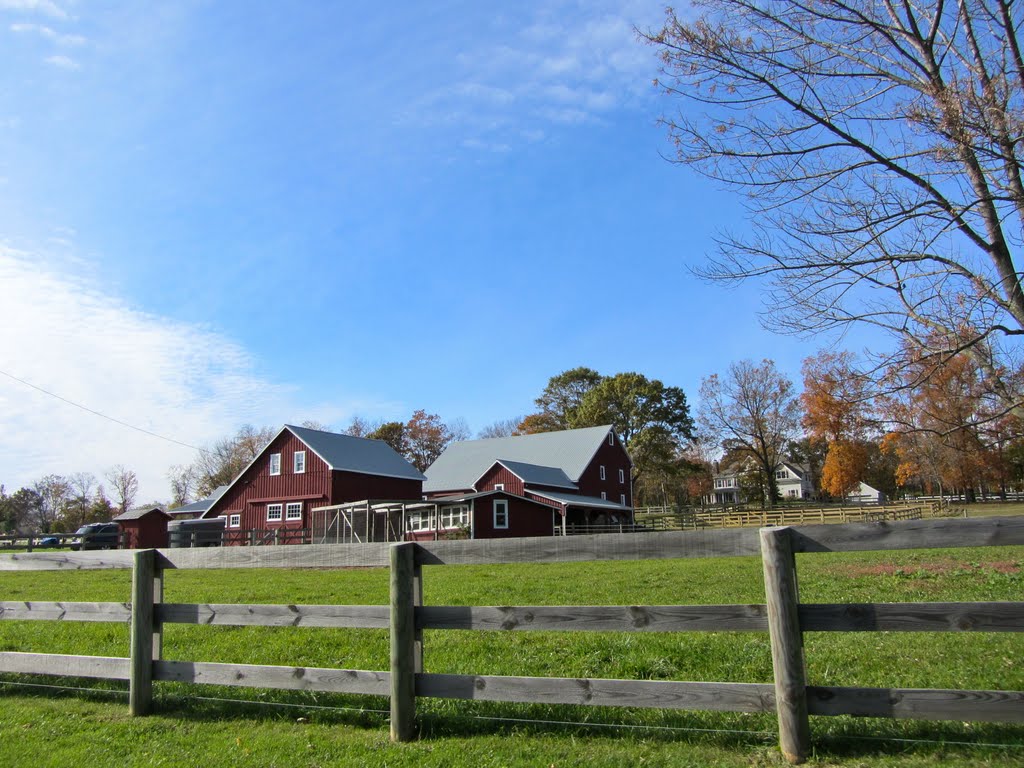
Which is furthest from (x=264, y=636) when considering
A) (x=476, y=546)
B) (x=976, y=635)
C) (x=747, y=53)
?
(x=747, y=53)

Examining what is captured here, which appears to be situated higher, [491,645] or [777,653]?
[777,653]

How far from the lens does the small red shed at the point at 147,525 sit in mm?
45469

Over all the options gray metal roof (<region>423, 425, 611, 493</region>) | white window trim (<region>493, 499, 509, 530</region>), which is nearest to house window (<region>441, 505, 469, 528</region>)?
white window trim (<region>493, 499, 509, 530</region>)

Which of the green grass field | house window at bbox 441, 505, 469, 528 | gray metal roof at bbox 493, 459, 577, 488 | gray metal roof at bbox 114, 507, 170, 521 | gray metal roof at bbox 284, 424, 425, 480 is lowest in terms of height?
the green grass field

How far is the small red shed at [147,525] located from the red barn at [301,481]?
5.02 m

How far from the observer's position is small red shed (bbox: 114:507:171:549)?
4547 centimetres

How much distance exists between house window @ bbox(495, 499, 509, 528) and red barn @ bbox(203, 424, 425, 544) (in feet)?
24.9

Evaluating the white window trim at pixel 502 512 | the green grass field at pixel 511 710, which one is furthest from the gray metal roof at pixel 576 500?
the green grass field at pixel 511 710

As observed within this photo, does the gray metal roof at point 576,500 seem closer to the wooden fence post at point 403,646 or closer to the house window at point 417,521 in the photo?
the house window at point 417,521

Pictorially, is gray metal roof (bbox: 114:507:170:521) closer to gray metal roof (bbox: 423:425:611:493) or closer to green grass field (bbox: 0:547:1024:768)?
gray metal roof (bbox: 423:425:611:493)

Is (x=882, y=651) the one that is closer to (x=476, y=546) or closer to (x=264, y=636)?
(x=476, y=546)

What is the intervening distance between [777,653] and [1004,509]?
60229 mm

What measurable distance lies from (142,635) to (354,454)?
37.8 metres

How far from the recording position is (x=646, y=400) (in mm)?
69875
